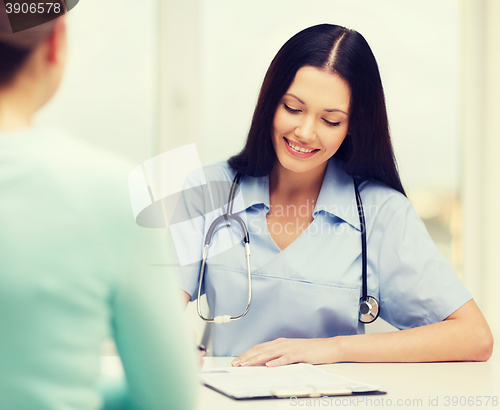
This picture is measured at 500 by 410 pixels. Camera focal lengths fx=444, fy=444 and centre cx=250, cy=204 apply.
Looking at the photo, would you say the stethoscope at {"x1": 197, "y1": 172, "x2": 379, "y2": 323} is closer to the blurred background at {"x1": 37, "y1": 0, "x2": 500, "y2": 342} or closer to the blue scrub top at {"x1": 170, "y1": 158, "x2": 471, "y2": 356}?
the blue scrub top at {"x1": 170, "y1": 158, "x2": 471, "y2": 356}

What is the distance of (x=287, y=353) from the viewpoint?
2.66 ft

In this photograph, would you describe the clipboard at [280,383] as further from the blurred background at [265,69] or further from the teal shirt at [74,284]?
the blurred background at [265,69]

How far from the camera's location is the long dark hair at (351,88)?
1006 millimetres

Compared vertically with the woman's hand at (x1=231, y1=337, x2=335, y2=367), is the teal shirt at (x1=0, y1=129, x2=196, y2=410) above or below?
above

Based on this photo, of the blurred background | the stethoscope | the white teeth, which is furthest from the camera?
the blurred background

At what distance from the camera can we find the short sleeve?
3.16 feet

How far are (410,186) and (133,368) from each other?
1.50m

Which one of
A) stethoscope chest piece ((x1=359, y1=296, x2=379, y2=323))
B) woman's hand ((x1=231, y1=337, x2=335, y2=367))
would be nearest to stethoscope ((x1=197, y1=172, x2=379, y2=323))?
stethoscope chest piece ((x1=359, y1=296, x2=379, y2=323))

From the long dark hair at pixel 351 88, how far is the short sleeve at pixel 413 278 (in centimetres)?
14

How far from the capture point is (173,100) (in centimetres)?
160

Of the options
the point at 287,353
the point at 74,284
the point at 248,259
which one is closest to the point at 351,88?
the point at 248,259

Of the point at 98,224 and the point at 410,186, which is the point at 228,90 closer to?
the point at 410,186

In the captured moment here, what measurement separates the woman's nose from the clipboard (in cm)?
51

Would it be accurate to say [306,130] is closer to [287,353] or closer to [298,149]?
[298,149]
